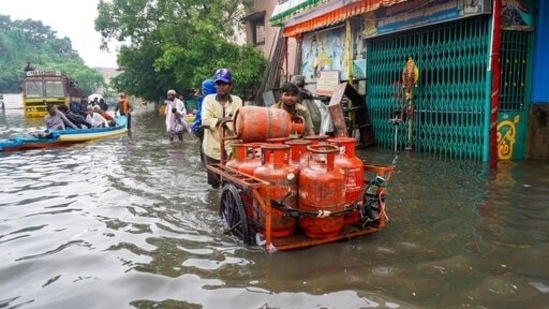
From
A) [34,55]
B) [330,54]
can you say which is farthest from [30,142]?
[34,55]

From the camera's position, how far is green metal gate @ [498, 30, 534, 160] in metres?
8.06

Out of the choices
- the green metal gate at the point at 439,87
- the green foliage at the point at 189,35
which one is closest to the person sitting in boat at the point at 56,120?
the green foliage at the point at 189,35

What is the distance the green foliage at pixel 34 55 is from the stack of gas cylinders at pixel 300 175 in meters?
52.3

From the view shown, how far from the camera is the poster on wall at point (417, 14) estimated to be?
791 cm

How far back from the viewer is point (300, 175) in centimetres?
398

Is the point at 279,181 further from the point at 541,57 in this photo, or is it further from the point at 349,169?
the point at 541,57

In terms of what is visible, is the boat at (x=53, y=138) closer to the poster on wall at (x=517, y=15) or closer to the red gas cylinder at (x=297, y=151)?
the red gas cylinder at (x=297, y=151)

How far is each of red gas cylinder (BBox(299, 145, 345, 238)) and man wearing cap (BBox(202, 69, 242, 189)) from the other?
5.17 ft

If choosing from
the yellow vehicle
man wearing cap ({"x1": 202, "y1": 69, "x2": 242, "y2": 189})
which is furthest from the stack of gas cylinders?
the yellow vehicle

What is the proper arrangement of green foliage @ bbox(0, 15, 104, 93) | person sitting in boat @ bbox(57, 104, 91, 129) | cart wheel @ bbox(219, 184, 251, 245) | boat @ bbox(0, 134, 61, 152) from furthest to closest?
green foliage @ bbox(0, 15, 104, 93)
person sitting in boat @ bbox(57, 104, 91, 129)
boat @ bbox(0, 134, 61, 152)
cart wheel @ bbox(219, 184, 251, 245)

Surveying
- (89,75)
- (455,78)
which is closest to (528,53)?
(455,78)

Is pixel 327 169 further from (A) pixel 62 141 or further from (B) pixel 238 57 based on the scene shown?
(B) pixel 238 57

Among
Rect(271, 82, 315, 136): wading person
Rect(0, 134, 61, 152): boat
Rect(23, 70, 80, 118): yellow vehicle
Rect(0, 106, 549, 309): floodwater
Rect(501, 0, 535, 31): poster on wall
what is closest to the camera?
Rect(0, 106, 549, 309): floodwater

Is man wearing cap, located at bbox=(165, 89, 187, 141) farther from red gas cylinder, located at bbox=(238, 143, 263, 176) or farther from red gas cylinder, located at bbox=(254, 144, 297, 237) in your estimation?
red gas cylinder, located at bbox=(254, 144, 297, 237)
